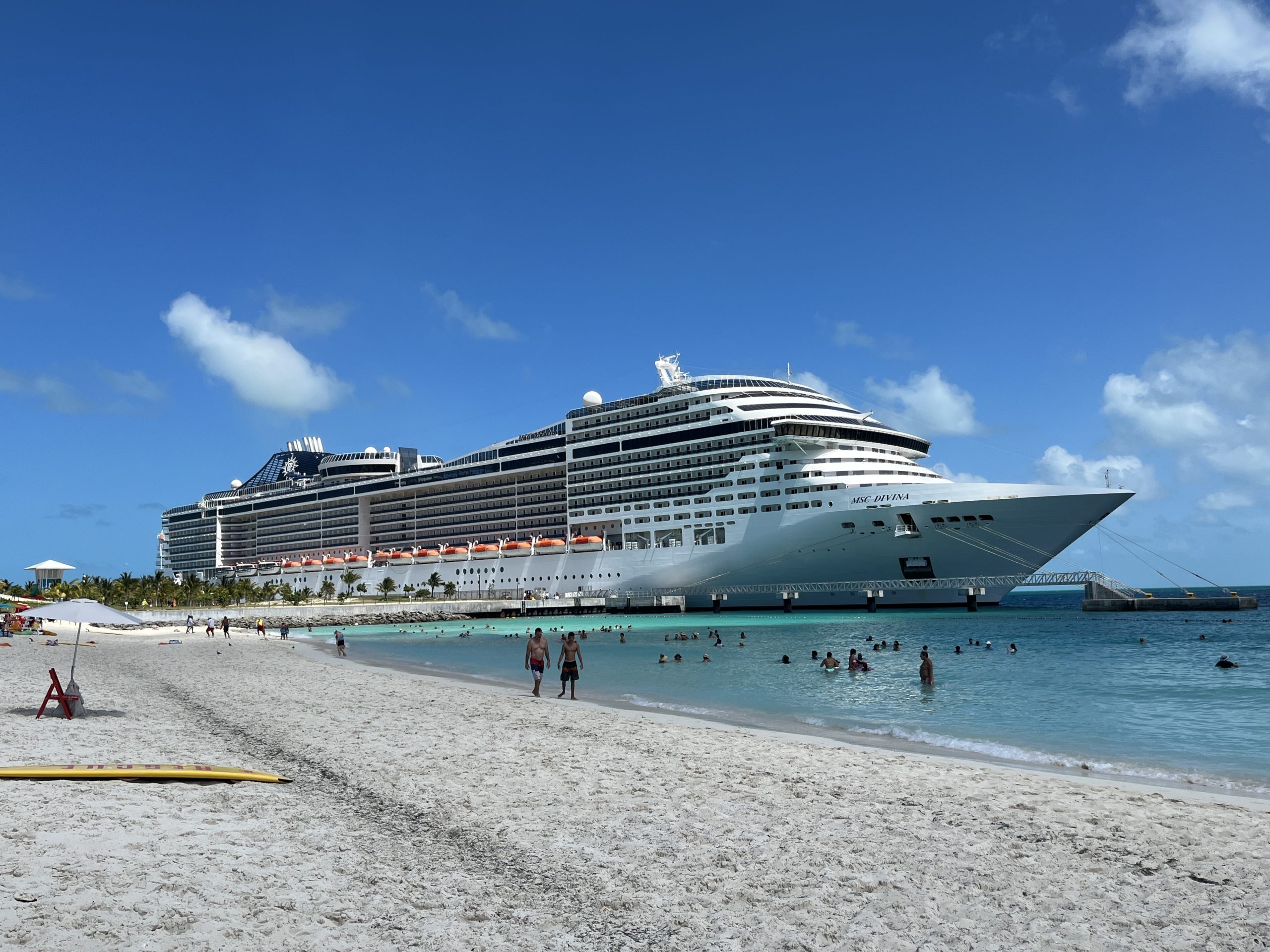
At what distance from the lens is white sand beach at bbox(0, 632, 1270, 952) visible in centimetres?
557

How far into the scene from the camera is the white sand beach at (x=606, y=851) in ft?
18.3

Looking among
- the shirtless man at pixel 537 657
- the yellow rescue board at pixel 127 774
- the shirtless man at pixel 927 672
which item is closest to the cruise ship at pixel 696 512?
the shirtless man at pixel 927 672

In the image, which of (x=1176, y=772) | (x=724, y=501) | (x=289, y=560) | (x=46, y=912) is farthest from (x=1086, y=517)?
(x=289, y=560)

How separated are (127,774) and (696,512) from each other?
5554 cm

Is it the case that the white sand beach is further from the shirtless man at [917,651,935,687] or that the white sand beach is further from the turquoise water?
the shirtless man at [917,651,935,687]

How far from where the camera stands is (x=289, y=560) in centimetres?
10931

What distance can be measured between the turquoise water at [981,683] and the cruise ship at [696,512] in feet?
16.8

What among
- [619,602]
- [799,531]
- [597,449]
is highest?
[597,449]

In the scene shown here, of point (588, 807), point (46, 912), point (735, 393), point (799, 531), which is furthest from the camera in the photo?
point (735, 393)

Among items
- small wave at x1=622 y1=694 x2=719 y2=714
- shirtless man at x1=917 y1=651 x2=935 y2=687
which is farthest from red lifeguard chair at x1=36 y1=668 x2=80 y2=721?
shirtless man at x1=917 y1=651 x2=935 y2=687

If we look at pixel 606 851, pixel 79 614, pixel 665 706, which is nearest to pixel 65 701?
pixel 79 614

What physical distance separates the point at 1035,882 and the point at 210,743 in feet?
35.3

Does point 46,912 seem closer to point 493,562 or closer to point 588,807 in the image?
point 588,807

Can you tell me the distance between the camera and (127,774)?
9.27 meters
